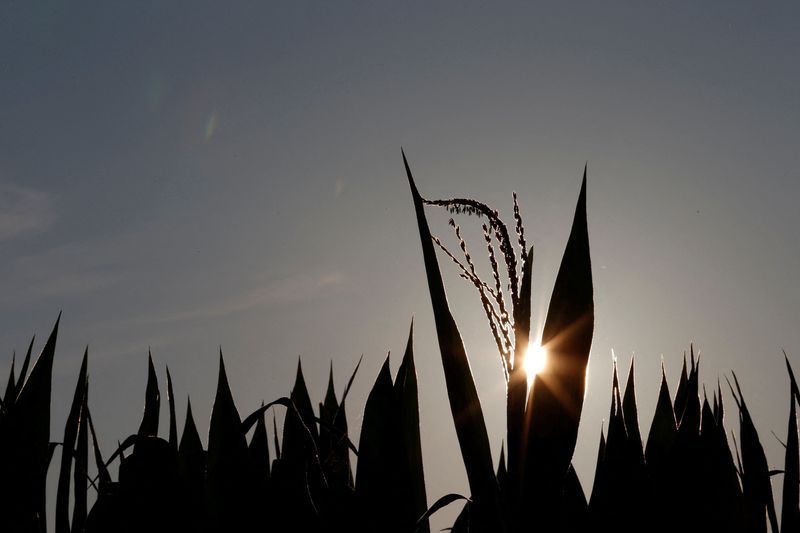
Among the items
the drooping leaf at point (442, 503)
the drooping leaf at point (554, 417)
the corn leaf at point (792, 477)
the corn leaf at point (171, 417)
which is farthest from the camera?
the corn leaf at point (171, 417)

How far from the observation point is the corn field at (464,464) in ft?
4.20

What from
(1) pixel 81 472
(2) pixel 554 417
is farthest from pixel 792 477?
(1) pixel 81 472

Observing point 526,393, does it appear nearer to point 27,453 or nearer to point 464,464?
point 464,464

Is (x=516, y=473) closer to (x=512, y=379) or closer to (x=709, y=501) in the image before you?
(x=512, y=379)

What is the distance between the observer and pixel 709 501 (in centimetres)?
154

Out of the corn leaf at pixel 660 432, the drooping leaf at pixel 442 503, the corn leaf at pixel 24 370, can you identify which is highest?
the corn leaf at pixel 24 370

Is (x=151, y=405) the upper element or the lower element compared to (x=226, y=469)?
upper

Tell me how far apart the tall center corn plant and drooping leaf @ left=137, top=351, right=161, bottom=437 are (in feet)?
3.39

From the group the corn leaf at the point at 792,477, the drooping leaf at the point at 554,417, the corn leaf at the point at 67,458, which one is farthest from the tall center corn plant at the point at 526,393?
the corn leaf at the point at 67,458

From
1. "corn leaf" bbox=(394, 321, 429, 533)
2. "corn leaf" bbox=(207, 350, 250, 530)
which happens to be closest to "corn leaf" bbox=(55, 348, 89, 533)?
"corn leaf" bbox=(207, 350, 250, 530)

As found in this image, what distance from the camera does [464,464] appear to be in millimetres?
1318

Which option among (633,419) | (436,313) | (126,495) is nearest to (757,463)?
(633,419)

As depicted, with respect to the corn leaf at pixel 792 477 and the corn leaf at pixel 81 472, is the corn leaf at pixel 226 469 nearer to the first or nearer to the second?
the corn leaf at pixel 81 472

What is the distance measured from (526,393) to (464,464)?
16cm
